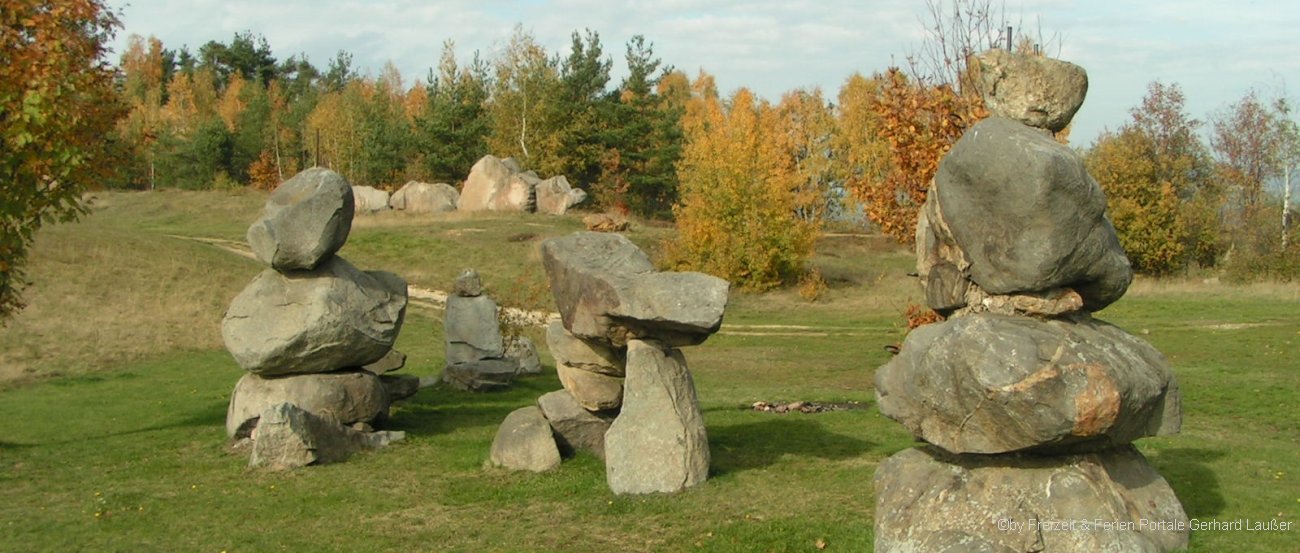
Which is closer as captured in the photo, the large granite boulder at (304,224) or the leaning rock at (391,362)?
the large granite boulder at (304,224)

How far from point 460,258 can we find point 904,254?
21.5 meters

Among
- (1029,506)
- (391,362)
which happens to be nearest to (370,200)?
(391,362)

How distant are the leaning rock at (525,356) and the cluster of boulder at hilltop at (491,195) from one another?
3418cm

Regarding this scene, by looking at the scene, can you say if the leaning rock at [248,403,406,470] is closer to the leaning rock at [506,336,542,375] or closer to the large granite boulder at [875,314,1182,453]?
the large granite boulder at [875,314,1182,453]

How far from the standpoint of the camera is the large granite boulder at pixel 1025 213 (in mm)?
8602

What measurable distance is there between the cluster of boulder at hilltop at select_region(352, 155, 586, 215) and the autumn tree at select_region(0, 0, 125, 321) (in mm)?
42835

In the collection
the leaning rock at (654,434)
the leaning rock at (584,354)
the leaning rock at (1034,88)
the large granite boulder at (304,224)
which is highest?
the leaning rock at (1034,88)

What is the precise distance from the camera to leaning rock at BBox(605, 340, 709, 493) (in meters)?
12.9

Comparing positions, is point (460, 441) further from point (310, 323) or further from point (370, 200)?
point (370, 200)

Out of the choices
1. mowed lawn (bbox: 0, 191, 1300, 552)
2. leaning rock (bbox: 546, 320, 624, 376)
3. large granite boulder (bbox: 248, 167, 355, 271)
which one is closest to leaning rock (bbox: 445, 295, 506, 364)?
mowed lawn (bbox: 0, 191, 1300, 552)

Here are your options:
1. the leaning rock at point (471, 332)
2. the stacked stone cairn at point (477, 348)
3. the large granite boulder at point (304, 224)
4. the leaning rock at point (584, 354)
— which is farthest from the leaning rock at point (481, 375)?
the leaning rock at point (584, 354)

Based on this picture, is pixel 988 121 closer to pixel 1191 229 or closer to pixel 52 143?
pixel 52 143

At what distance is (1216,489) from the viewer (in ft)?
39.8

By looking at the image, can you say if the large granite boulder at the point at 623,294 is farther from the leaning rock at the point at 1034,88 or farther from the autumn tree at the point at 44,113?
the autumn tree at the point at 44,113
